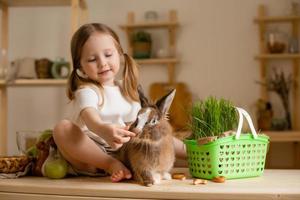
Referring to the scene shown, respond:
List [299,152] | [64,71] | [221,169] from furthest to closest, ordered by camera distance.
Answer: [299,152] < [64,71] < [221,169]

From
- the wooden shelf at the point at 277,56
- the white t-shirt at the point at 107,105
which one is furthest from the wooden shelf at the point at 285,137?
the white t-shirt at the point at 107,105

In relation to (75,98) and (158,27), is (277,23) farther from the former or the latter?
(75,98)

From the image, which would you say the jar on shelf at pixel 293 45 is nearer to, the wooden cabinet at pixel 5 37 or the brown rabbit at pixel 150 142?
the wooden cabinet at pixel 5 37

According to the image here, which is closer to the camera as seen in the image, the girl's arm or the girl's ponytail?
the girl's arm

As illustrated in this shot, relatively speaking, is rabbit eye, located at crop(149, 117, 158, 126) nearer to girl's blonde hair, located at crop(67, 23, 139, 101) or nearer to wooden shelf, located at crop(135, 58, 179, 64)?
girl's blonde hair, located at crop(67, 23, 139, 101)

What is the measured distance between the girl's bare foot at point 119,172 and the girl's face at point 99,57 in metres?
0.23

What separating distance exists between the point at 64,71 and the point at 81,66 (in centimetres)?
108

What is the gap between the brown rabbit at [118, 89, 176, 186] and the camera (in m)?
0.80

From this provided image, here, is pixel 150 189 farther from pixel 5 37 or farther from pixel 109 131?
pixel 5 37

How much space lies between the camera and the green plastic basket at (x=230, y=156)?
0.82 metres

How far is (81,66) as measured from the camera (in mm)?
988

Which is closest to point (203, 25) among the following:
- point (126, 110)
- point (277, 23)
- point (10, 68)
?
point (277, 23)

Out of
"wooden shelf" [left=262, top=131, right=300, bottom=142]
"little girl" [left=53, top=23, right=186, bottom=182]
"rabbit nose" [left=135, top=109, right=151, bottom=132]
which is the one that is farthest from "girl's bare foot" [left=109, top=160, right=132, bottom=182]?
"wooden shelf" [left=262, top=131, right=300, bottom=142]

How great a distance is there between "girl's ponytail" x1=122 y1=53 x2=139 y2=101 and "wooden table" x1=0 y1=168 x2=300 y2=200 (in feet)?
0.79
